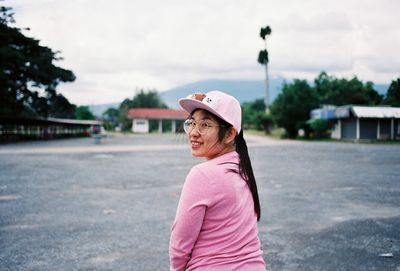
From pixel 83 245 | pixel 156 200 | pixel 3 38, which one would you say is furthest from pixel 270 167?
pixel 3 38

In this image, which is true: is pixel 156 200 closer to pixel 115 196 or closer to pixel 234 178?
pixel 115 196

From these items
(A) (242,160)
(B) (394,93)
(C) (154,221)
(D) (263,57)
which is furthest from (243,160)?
(D) (263,57)

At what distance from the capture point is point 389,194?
921 cm

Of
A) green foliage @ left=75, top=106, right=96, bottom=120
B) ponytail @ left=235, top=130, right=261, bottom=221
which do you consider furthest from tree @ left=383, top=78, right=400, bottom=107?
green foliage @ left=75, top=106, right=96, bottom=120

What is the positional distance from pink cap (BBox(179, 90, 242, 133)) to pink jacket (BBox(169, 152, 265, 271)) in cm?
20

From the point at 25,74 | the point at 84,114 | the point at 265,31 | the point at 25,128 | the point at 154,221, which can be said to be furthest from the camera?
the point at 84,114

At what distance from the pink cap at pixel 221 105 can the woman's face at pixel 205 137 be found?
0.06 meters

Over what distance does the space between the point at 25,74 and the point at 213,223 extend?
4095 centimetres

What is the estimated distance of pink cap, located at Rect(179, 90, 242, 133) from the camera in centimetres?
185

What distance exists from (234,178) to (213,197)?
0.51ft

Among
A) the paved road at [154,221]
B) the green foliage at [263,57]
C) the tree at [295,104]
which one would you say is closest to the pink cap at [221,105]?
the paved road at [154,221]

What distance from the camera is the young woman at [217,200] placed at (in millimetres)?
1702

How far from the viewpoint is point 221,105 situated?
6.10 ft

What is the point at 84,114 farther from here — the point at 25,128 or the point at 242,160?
the point at 242,160
